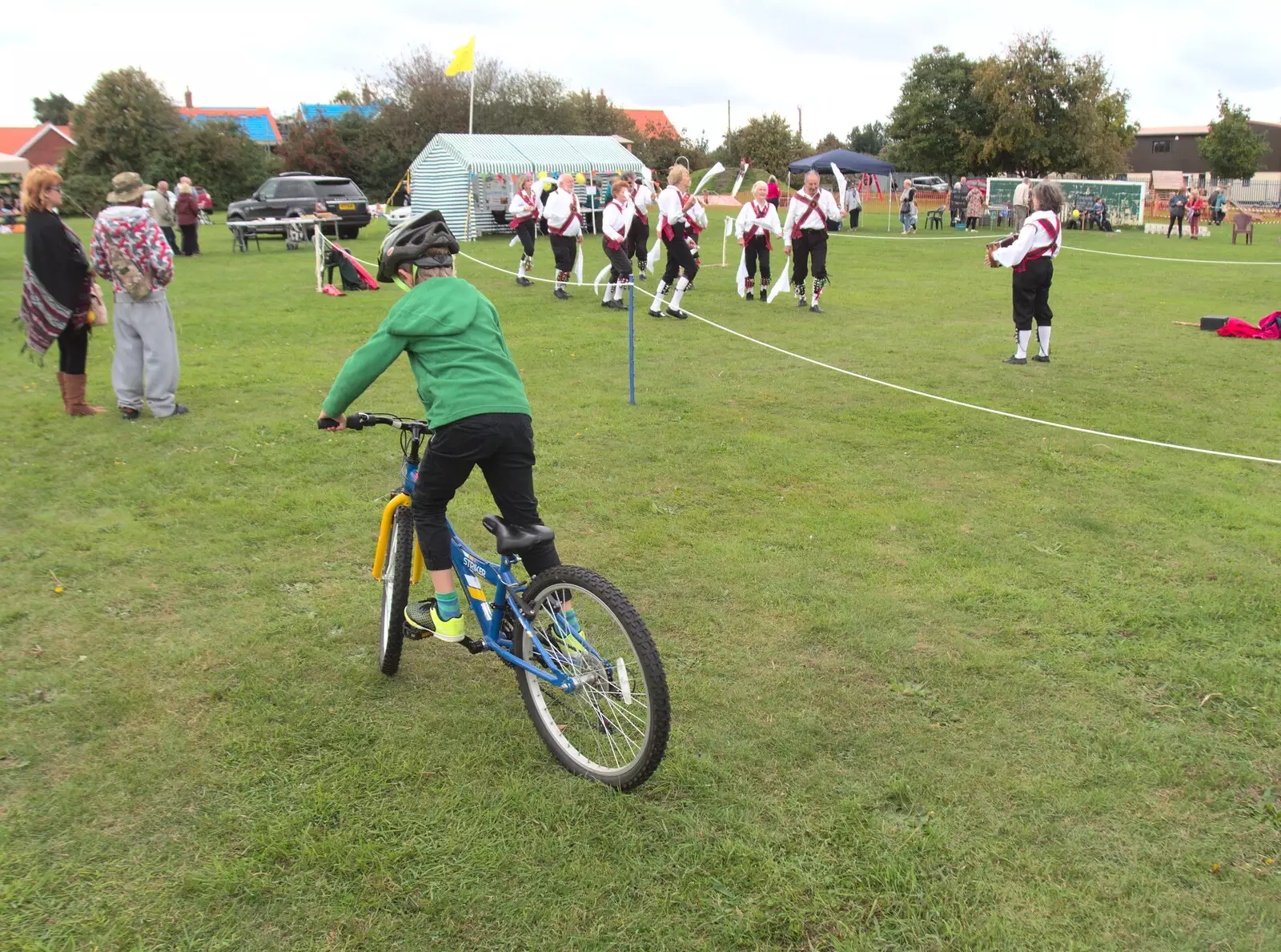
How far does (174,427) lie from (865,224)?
32203 mm

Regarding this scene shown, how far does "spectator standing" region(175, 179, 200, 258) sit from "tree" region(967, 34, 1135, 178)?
103ft

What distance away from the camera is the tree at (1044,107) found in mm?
38094

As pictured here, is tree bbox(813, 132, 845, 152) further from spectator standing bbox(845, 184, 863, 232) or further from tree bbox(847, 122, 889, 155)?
spectator standing bbox(845, 184, 863, 232)

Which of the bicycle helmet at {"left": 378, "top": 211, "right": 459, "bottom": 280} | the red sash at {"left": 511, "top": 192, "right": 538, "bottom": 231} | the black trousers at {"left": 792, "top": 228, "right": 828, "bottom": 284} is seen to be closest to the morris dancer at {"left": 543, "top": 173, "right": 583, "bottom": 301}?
the red sash at {"left": 511, "top": 192, "right": 538, "bottom": 231}

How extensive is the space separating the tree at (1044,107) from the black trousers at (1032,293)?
3259 cm

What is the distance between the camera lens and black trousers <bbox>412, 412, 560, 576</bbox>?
11.5 ft

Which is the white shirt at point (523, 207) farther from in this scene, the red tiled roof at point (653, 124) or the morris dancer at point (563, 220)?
the red tiled roof at point (653, 124)

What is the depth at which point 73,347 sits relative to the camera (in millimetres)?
8133

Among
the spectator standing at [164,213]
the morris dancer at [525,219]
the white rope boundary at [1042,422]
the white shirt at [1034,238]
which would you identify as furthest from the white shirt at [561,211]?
the spectator standing at [164,213]

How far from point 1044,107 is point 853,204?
1219 centimetres

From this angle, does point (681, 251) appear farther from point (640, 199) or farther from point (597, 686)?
point (597, 686)

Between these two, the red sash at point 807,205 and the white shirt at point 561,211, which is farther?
the white shirt at point 561,211

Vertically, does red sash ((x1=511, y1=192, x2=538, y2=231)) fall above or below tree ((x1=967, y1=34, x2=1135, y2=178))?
below

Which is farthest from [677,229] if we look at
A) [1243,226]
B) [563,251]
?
[1243,226]
